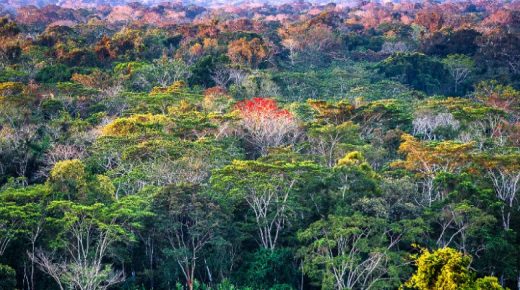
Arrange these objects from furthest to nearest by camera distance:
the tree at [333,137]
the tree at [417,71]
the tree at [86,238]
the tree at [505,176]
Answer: the tree at [417,71] → the tree at [333,137] → the tree at [505,176] → the tree at [86,238]

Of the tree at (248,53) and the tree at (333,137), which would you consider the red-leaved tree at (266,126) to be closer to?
the tree at (333,137)

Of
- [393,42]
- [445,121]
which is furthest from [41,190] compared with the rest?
[393,42]

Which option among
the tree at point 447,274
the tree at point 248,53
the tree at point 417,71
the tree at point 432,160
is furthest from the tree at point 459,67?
the tree at point 447,274

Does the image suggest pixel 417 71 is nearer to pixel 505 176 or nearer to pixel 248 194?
pixel 505 176

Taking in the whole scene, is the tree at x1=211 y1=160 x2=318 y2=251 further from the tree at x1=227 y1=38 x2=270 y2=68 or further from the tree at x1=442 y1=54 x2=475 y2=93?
the tree at x1=442 y1=54 x2=475 y2=93

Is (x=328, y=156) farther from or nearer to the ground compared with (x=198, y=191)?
nearer to the ground

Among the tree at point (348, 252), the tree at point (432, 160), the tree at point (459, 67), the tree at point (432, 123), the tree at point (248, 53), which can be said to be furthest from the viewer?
the tree at point (459, 67)

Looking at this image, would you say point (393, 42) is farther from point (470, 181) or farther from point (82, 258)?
point (82, 258)

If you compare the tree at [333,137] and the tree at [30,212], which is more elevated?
the tree at [30,212]
